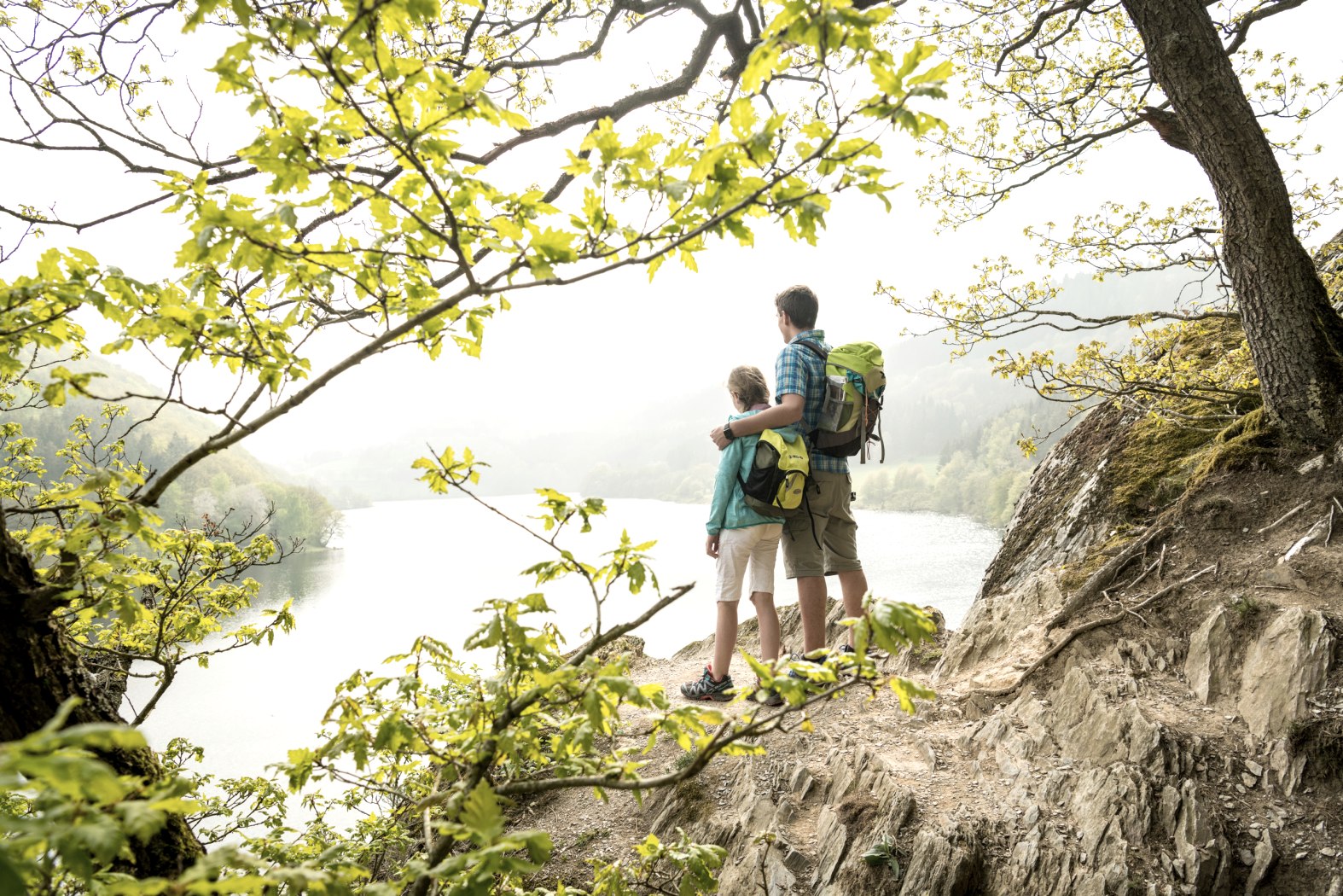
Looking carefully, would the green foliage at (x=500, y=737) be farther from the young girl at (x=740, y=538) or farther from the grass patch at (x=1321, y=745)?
the grass patch at (x=1321, y=745)

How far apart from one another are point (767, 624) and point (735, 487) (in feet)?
2.97

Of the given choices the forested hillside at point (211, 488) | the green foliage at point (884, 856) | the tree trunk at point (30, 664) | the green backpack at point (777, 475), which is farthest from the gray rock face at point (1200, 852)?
the forested hillside at point (211, 488)

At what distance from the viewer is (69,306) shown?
6.32ft

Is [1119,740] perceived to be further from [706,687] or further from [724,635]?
[706,687]

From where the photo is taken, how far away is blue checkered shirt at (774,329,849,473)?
412cm

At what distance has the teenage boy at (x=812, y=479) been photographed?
412 centimetres

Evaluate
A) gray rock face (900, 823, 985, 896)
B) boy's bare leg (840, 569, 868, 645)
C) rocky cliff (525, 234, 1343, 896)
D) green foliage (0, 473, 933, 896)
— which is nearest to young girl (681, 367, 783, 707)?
boy's bare leg (840, 569, 868, 645)

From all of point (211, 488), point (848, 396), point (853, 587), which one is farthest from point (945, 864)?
point (211, 488)

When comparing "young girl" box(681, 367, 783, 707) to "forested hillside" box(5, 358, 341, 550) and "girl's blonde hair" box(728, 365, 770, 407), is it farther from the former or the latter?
"forested hillside" box(5, 358, 341, 550)

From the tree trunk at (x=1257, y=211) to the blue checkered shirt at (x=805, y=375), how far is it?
2.55m

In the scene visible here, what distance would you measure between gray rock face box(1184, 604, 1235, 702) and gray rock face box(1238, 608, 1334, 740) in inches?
3.5

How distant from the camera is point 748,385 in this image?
443cm

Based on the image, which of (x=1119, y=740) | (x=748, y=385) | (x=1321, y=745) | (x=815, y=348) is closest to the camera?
(x=1321, y=745)

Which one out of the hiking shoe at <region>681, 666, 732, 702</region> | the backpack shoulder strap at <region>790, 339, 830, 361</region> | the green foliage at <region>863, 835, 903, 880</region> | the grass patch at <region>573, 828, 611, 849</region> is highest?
the backpack shoulder strap at <region>790, 339, 830, 361</region>
